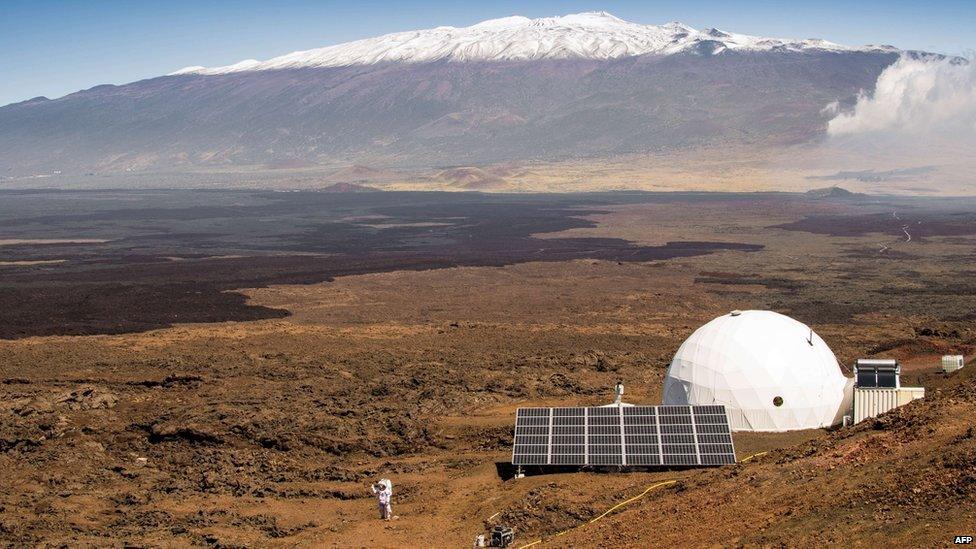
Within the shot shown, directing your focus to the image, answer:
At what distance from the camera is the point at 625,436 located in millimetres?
24391

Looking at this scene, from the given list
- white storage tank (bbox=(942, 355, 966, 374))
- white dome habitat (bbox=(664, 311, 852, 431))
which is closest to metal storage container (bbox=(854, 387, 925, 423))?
white dome habitat (bbox=(664, 311, 852, 431))

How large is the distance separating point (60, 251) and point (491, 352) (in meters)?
57.5

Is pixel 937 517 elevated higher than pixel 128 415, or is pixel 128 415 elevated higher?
pixel 937 517

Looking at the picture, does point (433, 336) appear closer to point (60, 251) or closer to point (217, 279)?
point (217, 279)

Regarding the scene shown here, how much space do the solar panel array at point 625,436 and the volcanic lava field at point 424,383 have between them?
53cm

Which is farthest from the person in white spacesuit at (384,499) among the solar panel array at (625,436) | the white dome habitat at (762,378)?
the white dome habitat at (762,378)

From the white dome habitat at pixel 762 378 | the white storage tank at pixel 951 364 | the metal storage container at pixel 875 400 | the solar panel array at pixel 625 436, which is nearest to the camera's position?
the solar panel array at pixel 625 436

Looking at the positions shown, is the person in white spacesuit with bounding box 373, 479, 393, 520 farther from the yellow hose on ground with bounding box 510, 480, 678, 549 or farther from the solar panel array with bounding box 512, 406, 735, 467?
the yellow hose on ground with bounding box 510, 480, 678, 549

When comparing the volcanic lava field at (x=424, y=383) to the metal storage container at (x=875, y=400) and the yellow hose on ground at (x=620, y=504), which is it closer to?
the yellow hose on ground at (x=620, y=504)

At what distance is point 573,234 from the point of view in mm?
102125

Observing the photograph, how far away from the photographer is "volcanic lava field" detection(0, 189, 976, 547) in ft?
62.8

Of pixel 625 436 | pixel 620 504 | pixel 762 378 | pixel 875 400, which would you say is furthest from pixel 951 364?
pixel 620 504

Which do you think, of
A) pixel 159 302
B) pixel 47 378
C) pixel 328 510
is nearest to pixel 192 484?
pixel 328 510

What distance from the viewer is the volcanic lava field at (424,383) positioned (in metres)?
19.1
